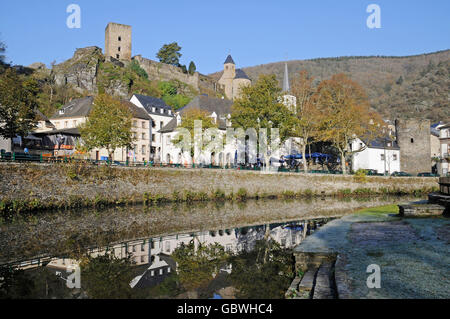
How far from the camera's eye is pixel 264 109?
1647 inches

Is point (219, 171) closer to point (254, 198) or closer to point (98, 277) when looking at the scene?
point (254, 198)

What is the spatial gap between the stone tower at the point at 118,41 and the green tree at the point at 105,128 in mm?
60099

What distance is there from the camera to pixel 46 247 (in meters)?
13.4

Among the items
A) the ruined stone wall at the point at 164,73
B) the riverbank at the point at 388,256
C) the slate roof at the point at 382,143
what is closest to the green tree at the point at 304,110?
the slate roof at the point at 382,143

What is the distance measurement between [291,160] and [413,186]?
1843 cm

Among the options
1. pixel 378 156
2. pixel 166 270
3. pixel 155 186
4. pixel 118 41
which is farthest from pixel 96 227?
pixel 118 41

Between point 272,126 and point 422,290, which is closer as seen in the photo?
point 422,290

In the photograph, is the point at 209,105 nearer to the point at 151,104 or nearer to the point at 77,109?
the point at 151,104

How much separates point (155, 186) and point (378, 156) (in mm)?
44490

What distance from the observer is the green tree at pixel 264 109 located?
1668 inches

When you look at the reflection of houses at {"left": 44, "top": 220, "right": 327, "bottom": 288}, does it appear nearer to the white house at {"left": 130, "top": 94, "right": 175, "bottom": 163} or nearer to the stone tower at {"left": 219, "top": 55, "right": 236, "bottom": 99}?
the white house at {"left": 130, "top": 94, "right": 175, "bottom": 163}

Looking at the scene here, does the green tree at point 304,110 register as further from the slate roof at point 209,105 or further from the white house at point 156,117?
the white house at point 156,117

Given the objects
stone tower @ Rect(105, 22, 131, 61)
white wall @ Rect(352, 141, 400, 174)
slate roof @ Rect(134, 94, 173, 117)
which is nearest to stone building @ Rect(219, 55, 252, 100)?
stone tower @ Rect(105, 22, 131, 61)
